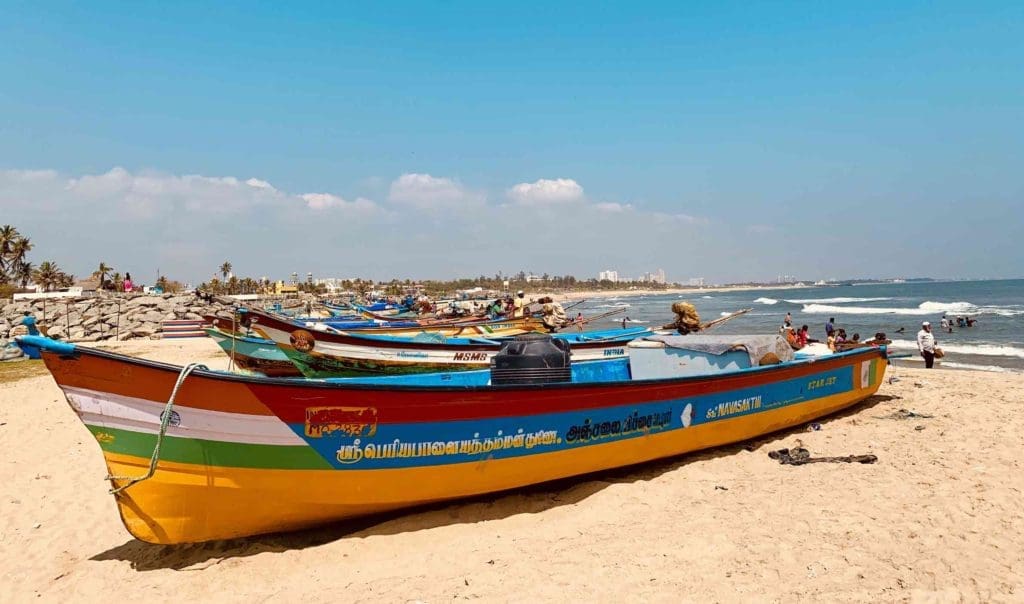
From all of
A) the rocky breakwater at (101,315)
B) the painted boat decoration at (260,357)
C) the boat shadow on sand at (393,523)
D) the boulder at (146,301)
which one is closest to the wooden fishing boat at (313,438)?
the boat shadow on sand at (393,523)

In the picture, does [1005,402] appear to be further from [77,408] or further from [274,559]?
[77,408]

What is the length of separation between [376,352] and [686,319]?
614 centimetres

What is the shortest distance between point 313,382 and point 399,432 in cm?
88

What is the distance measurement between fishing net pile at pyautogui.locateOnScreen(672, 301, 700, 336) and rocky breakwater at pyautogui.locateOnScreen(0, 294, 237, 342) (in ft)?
76.9

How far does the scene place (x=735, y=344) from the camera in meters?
7.44

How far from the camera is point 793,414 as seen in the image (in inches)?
306

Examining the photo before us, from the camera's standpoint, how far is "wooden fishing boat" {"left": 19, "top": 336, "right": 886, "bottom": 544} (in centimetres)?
413

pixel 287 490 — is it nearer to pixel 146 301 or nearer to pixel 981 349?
pixel 981 349

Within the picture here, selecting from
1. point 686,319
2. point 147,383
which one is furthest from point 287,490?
point 686,319

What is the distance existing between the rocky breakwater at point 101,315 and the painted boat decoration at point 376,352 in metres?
18.5

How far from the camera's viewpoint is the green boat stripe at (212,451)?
4.18m

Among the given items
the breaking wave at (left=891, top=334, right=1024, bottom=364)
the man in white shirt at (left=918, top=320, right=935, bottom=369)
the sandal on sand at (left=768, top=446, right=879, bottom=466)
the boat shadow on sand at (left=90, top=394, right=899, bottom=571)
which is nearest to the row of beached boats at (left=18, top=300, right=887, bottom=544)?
the boat shadow on sand at (left=90, top=394, right=899, bottom=571)

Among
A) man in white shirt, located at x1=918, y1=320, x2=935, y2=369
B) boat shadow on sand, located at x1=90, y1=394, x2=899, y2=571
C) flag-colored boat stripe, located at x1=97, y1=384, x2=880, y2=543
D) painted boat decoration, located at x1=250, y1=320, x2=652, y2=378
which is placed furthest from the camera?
man in white shirt, located at x1=918, y1=320, x2=935, y2=369

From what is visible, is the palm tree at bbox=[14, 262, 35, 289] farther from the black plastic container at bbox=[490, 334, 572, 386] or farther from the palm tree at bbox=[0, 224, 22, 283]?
the black plastic container at bbox=[490, 334, 572, 386]
